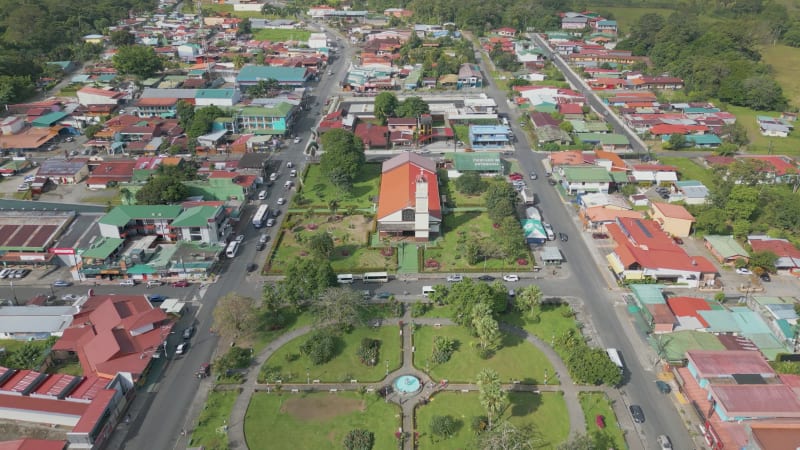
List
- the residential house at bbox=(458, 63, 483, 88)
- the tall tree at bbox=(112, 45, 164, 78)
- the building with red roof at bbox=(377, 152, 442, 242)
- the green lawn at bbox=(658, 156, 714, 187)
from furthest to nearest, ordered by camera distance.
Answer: the tall tree at bbox=(112, 45, 164, 78) < the residential house at bbox=(458, 63, 483, 88) < the green lawn at bbox=(658, 156, 714, 187) < the building with red roof at bbox=(377, 152, 442, 242)

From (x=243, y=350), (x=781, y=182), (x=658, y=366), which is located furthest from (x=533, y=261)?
(x=781, y=182)

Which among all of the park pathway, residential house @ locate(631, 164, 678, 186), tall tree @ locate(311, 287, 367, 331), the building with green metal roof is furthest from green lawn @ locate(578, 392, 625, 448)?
residential house @ locate(631, 164, 678, 186)

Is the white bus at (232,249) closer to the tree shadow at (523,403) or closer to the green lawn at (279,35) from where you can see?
the tree shadow at (523,403)

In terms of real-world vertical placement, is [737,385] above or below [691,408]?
above

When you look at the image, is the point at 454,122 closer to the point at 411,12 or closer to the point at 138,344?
the point at 138,344

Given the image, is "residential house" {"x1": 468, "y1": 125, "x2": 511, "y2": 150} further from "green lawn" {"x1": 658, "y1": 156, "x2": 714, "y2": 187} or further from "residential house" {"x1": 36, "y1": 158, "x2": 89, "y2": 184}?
"residential house" {"x1": 36, "y1": 158, "x2": 89, "y2": 184}

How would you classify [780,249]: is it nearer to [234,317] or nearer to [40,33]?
[234,317]

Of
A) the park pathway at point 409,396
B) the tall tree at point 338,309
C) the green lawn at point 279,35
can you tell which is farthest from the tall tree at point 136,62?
the park pathway at point 409,396
